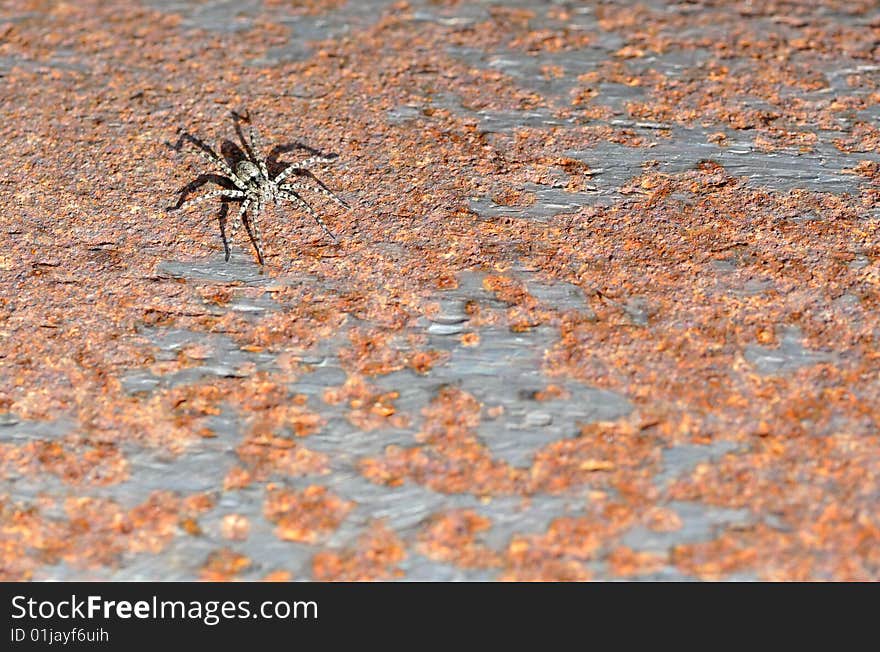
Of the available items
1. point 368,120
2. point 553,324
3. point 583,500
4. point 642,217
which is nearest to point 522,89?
point 368,120

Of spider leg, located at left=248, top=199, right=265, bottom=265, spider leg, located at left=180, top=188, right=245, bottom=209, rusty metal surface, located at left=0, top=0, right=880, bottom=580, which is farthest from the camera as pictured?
spider leg, located at left=180, top=188, right=245, bottom=209

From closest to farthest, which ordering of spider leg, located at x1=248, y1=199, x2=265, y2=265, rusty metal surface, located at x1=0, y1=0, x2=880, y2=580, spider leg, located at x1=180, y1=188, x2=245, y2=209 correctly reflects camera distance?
rusty metal surface, located at x1=0, y1=0, x2=880, y2=580, spider leg, located at x1=248, y1=199, x2=265, y2=265, spider leg, located at x1=180, y1=188, x2=245, y2=209

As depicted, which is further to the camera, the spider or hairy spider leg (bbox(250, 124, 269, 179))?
hairy spider leg (bbox(250, 124, 269, 179))

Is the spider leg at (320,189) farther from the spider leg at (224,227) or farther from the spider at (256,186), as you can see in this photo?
the spider leg at (224,227)

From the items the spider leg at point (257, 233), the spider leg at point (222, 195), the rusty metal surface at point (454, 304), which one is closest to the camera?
the rusty metal surface at point (454, 304)

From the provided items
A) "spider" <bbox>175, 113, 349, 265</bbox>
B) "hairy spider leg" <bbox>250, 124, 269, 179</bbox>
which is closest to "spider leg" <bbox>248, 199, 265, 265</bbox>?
"spider" <bbox>175, 113, 349, 265</bbox>

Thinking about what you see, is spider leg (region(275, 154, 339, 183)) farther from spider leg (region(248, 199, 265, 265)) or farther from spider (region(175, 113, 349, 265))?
spider leg (region(248, 199, 265, 265))

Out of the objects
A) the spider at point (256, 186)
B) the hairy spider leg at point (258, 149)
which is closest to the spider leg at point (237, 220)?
the spider at point (256, 186)
